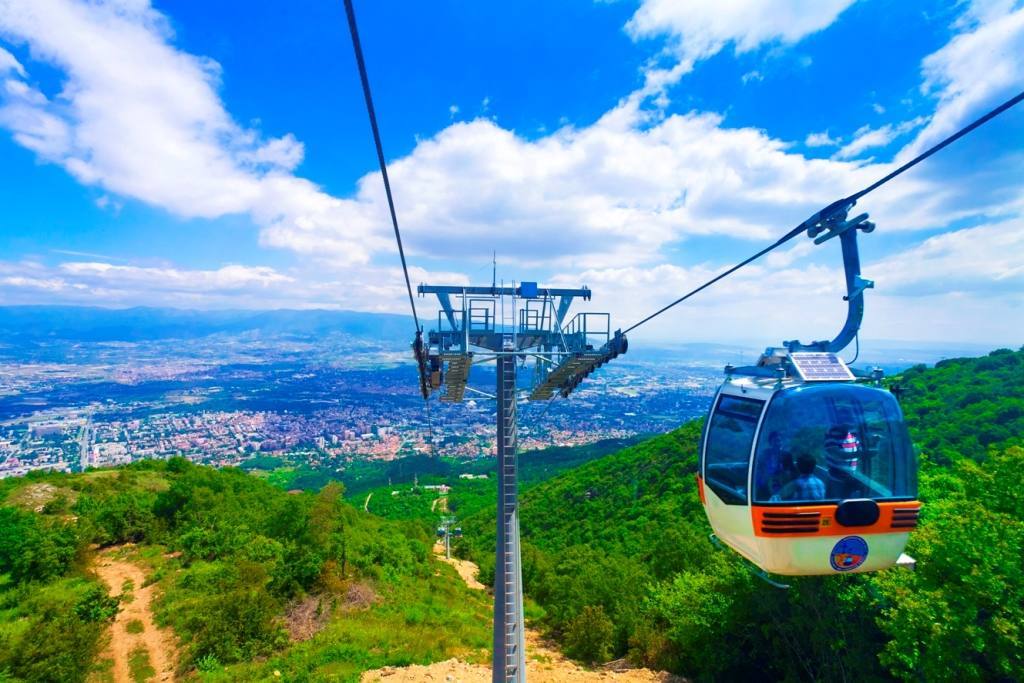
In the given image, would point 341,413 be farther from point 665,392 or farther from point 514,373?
point 514,373

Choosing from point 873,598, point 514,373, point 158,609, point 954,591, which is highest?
point 514,373

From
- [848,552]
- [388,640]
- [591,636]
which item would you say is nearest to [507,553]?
[848,552]

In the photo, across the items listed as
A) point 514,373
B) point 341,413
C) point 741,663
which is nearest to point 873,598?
point 741,663

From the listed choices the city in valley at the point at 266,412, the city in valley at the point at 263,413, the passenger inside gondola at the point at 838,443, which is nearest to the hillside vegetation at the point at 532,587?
the passenger inside gondola at the point at 838,443

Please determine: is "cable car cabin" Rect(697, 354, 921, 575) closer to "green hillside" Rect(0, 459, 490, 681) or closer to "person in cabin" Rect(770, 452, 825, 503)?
"person in cabin" Rect(770, 452, 825, 503)

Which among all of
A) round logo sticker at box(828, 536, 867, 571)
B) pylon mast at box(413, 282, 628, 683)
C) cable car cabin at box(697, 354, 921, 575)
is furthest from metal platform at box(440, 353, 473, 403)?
round logo sticker at box(828, 536, 867, 571)

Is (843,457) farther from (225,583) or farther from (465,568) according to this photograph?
(465,568)
